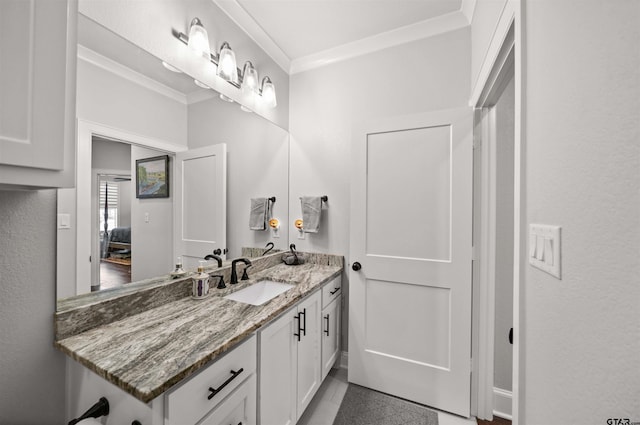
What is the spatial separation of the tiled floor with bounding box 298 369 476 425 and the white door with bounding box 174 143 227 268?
120 cm

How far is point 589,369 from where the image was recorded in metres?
0.47

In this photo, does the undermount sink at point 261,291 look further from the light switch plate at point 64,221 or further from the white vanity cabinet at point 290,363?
the light switch plate at point 64,221

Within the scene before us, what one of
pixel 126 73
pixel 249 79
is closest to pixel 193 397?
pixel 126 73

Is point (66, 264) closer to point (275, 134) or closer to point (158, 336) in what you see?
point (158, 336)

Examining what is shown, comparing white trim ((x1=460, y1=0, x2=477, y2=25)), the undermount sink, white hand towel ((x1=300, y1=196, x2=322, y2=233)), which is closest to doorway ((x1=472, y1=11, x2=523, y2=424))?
white trim ((x1=460, y1=0, x2=477, y2=25))

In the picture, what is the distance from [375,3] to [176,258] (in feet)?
6.74

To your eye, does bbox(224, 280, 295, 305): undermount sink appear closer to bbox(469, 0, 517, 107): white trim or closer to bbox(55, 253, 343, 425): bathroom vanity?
bbox(55, 253, 343, 425): bathroom vanity

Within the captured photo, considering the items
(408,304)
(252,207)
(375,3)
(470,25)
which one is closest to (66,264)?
(252,207)

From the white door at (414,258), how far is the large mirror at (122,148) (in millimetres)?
1128

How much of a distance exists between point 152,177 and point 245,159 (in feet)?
2.53

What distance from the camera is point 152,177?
4.28 ft

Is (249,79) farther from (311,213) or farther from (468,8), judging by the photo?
(468,8)

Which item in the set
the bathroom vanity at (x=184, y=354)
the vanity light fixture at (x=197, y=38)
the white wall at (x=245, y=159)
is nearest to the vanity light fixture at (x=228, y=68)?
the vanity light fixture at (x=197, y=38)

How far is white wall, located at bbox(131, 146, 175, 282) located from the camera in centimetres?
123
